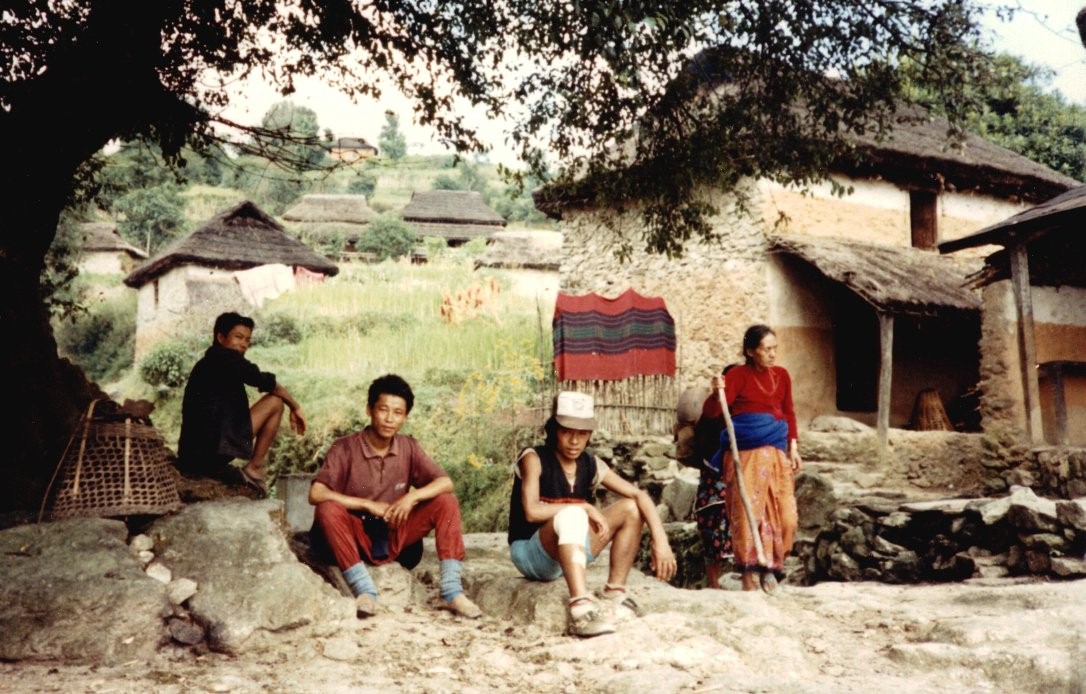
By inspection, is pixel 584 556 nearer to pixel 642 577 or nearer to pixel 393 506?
pixel 393 506

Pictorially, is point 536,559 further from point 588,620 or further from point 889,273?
point 889,273

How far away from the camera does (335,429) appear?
49.7ft

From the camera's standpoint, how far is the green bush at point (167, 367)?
1970 cm

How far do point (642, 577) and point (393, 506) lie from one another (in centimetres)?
188

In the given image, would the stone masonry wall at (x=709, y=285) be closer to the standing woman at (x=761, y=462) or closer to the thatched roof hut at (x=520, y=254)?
the standing woman at (x=761, y=462)

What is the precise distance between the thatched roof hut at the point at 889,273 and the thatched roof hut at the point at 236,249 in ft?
54.6

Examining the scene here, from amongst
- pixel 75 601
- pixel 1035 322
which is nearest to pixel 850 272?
pixel 1035 322

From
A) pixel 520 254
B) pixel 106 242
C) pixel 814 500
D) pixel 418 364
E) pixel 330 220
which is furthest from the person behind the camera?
pixel 330 220

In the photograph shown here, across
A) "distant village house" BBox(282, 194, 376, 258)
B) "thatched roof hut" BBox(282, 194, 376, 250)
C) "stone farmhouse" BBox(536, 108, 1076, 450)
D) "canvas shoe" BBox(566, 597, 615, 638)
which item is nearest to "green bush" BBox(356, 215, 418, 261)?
"distant village house" BBox(282, 194, 376, 258)

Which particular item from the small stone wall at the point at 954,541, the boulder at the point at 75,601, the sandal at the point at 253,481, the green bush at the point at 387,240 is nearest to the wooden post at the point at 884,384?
the small stone wall at the point at 954,541

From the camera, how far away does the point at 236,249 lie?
24.7 m

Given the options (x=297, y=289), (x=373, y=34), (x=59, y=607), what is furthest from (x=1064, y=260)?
(x=297, y=289)

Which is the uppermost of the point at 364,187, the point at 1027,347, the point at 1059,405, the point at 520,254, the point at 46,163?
the point at 364,187

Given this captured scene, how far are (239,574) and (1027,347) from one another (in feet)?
26.1
